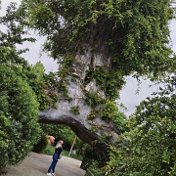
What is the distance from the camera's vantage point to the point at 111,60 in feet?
59.9

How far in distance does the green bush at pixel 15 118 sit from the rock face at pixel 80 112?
121 inches

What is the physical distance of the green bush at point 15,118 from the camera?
37.0 feet

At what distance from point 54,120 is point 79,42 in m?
3.84

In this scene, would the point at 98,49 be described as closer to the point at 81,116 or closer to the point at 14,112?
the point at 81,116

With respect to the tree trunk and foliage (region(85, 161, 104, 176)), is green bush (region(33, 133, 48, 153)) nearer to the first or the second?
foliage (region(85, 161, 104, 176))

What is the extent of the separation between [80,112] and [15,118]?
4554 mm

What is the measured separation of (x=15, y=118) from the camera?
11.9 m

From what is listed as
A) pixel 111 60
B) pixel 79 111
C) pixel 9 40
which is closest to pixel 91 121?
pixel 79 111

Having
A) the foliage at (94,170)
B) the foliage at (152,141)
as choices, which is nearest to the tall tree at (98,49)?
the foliage at (94,170)

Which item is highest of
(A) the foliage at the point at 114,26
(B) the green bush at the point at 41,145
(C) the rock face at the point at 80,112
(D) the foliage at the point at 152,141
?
(A) the foliage at the point at 114,26

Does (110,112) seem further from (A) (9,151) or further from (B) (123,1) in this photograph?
(A) (9,151)

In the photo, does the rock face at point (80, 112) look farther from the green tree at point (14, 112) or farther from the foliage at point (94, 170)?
the green tree at point (14, 112)

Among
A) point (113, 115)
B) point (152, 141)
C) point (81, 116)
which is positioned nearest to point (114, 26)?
point (113, 115)

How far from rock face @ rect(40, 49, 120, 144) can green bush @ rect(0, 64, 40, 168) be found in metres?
3.07
